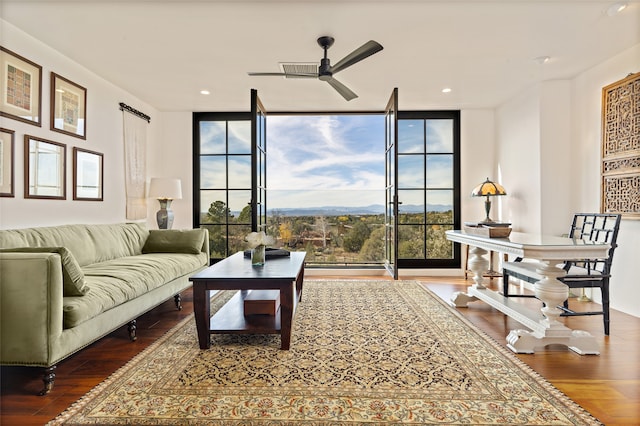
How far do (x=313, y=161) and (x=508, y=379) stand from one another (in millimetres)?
4879

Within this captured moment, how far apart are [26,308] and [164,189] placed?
2986 millimetres

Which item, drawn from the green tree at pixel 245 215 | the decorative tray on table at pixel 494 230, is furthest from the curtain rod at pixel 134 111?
the decorative tray on table at pixel 494 230

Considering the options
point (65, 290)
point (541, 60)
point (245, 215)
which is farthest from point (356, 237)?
point (65, 290)

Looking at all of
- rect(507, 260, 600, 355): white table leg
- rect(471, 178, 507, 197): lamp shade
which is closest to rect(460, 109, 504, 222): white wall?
rect(471, 178, 507, 197): lamp shade

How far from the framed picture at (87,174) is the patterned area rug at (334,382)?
6.37ft

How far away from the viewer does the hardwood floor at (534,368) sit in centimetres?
168

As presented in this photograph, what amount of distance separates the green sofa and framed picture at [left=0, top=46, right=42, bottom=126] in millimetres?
984

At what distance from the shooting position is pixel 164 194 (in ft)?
15.1

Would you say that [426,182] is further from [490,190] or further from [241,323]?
[241,323]

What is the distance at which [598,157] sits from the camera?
3.64m

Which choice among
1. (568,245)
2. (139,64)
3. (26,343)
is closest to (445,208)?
(568,245)

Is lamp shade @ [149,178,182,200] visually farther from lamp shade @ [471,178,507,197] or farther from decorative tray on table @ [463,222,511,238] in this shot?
lamp shade @ [471,178,507,197]

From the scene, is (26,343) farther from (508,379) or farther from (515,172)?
(515,172)

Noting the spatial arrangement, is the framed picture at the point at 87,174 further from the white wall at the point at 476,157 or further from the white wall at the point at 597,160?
the white wall at the point at 597,160
